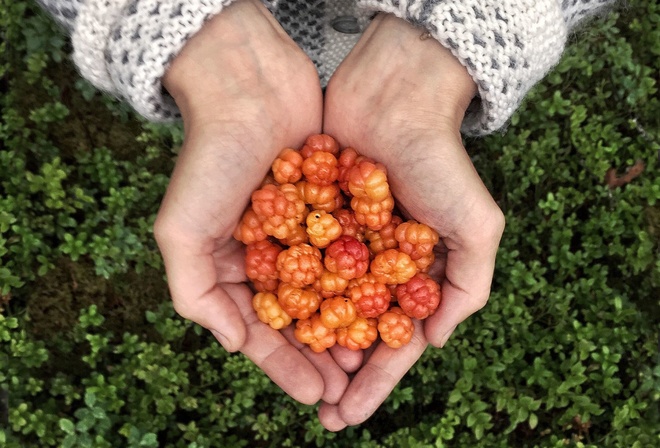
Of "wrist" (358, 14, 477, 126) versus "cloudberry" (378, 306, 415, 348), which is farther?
"cloudberry" (378, 306, 415, 348)

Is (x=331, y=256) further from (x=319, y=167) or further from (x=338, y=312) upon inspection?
(x=319, y=167)


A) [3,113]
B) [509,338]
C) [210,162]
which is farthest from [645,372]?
[3,113]

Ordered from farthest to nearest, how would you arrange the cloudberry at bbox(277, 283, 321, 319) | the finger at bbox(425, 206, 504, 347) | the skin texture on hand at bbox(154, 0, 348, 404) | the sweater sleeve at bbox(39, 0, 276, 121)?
the cloudberry at bbox(277, 283, 321, 319) → the finger at bbox(425, 206, 504, 347) → the skin texture on hand at bbox(154, 0, 348, 404) → the sweater sleeve at bbox(39, 0, 276, 121)

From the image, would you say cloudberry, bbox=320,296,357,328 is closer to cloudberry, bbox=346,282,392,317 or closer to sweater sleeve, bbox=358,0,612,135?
cloudberry, bbox=346,282,392,317

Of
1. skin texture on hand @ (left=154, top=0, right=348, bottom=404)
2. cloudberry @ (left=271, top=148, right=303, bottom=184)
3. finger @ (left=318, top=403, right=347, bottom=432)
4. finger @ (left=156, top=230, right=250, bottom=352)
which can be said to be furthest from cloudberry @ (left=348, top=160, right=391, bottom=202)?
finger @ (left=318, top=403, right=347, bottom=432)

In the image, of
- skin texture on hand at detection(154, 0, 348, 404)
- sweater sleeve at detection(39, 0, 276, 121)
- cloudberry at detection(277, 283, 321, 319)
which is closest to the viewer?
sweater sleeve at detection(39, 0, 276, 121)

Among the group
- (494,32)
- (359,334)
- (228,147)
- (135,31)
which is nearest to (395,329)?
(359,334)
